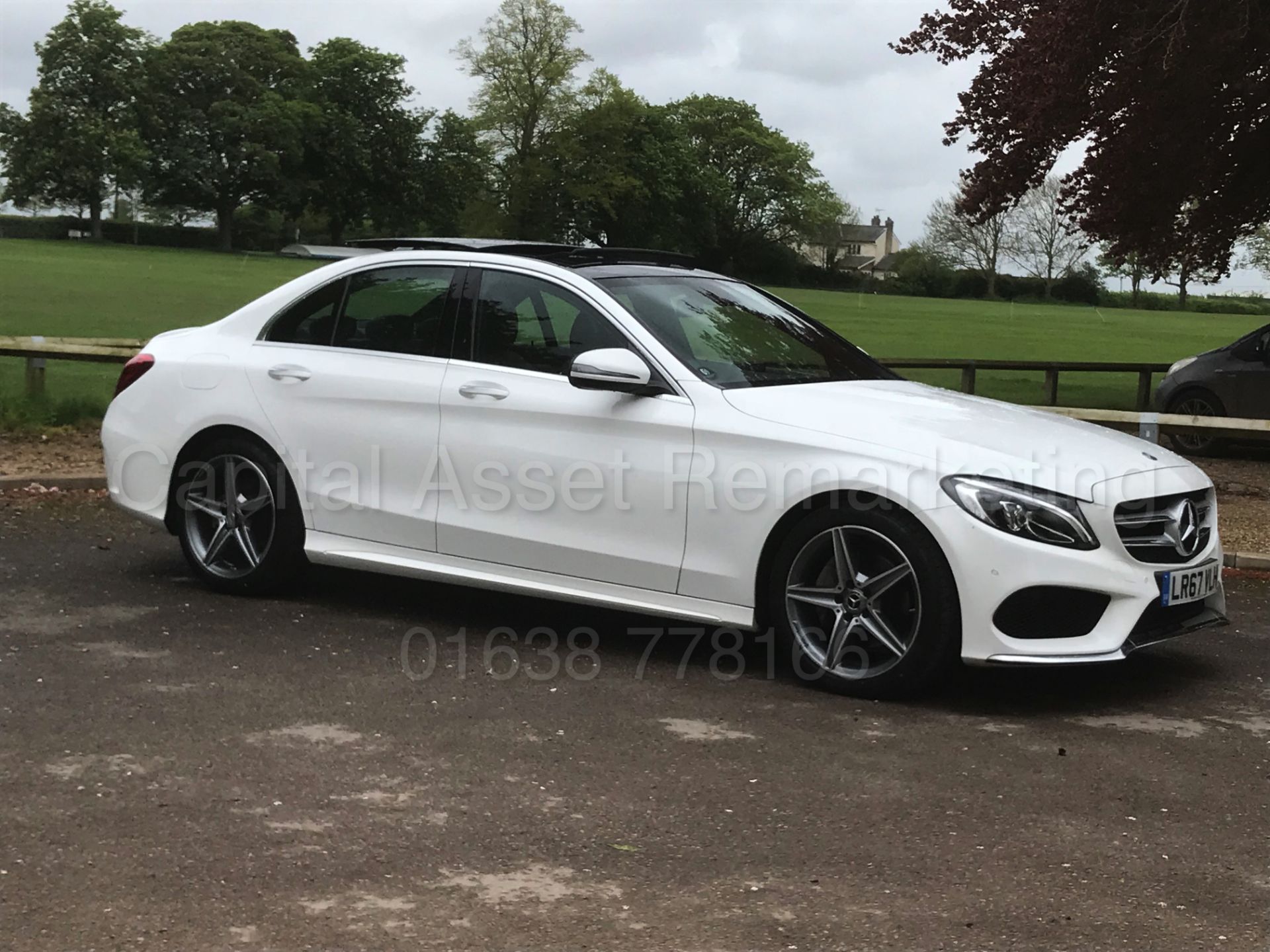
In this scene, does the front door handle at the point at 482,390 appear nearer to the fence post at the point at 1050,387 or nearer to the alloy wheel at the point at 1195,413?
the alloy wheel at the point at 1195,413

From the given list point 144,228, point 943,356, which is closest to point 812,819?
point 943,356

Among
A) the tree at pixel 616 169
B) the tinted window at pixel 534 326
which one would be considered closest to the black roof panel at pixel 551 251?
the tinted window at pixel 534 326

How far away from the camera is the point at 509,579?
678 cm

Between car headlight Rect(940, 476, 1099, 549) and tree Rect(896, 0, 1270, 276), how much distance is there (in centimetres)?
1189

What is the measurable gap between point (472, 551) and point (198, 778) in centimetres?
212

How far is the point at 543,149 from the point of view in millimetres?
101000

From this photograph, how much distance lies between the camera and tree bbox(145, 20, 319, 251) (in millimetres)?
92750

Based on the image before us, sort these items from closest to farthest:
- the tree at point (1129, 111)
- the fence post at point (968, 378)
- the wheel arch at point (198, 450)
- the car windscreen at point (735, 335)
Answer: the car windscreen at point (735, 335) < the wheel arch at point (198, 450) < the tree at point (1129, 111) < the fence post at point (968, 378)

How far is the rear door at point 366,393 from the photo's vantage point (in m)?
7.04

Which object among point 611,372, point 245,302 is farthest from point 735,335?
point 245,302

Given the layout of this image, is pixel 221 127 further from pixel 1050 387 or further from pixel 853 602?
pixel 853 602

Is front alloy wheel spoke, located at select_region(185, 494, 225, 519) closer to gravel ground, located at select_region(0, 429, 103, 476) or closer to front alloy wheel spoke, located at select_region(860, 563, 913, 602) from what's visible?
front alloy wheel spoke, located at select_region(860, 563, 913, 602)

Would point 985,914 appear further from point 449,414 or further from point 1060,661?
point 449,414

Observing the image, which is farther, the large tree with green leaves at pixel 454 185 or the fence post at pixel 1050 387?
the large tree with green leaves at pixel 454 185
